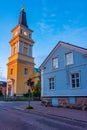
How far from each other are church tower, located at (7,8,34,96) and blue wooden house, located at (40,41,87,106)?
20848 millimetres

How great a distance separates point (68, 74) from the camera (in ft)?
61.9

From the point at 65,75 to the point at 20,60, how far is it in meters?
26.2

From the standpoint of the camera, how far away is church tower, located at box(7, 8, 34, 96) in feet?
140

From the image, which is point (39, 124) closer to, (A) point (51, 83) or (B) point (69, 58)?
(B) point (69, 58)

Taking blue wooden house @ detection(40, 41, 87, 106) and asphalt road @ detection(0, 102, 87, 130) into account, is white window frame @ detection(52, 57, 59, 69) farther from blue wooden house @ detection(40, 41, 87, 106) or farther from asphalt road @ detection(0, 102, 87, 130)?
asphalt road @ detection(0, 102, 87, 130)

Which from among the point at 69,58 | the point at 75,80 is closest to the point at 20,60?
the point at 69,58

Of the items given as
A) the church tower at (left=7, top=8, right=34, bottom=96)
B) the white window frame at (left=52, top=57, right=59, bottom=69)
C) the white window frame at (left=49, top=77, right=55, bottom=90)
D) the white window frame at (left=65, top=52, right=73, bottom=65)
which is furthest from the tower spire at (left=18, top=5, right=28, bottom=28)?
the white window frame at (left=65, top=52, right=73, bottom=65)

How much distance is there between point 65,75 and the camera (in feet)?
63.2

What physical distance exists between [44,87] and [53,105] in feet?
9.93

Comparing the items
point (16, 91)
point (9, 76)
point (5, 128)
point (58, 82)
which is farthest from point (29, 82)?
point (9, 76)

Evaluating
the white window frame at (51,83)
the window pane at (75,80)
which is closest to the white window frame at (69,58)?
the window pane at (75,80)

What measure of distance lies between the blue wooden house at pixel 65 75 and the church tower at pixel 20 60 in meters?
20.8

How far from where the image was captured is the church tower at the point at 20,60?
1677 inches

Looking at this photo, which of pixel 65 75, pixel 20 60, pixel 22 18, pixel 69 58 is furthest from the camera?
pixel 22 18
